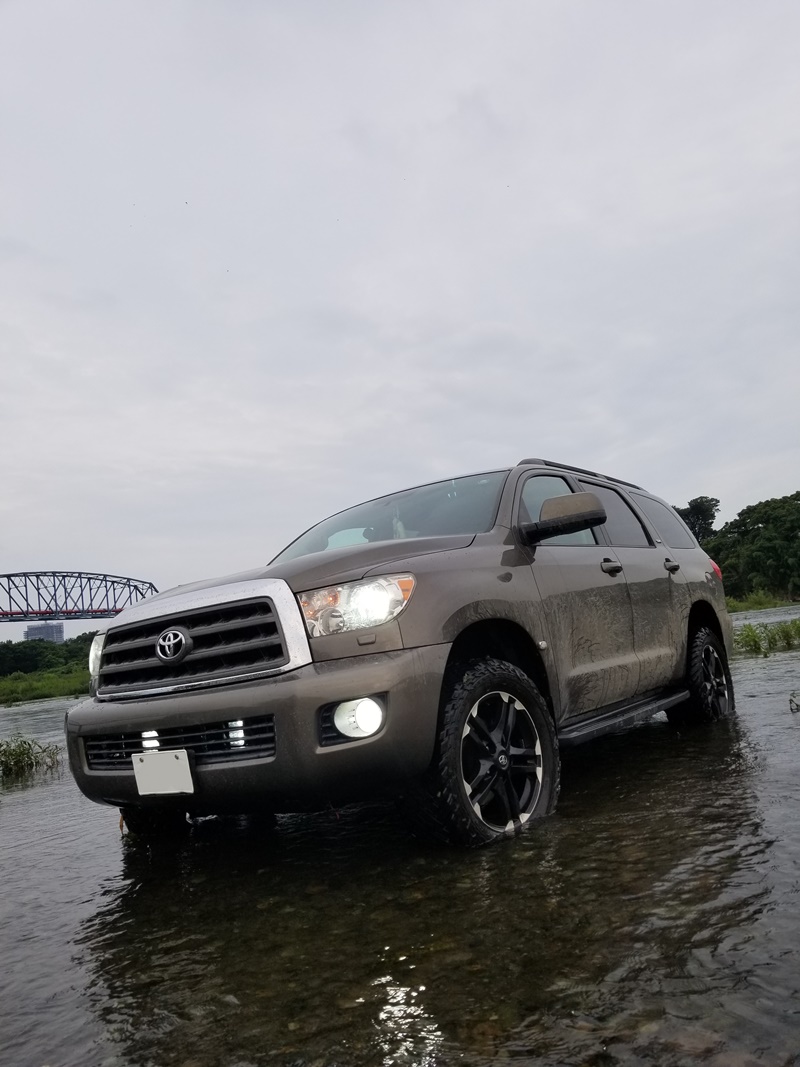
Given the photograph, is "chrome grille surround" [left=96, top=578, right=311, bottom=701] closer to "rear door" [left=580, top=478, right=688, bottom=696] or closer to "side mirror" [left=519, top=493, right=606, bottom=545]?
"side mirror" [left=519, top=493, right=606, bottom=545]

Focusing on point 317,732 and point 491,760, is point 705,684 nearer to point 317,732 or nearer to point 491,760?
point 491,760

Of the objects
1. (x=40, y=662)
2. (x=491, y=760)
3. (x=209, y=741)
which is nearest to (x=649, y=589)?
(x=491, y=760)

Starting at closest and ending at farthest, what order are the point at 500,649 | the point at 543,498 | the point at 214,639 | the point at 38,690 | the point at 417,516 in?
the point at 214,639 < the point at 500,649 < the point at 417,516 < the point at 543,498 < the point at 38,690

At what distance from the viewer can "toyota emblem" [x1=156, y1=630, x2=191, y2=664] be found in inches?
128

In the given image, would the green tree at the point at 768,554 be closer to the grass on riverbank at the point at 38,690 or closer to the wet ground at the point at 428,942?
the grass on riverbank at the point at 38,690

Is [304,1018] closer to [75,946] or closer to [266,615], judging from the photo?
[75,946]

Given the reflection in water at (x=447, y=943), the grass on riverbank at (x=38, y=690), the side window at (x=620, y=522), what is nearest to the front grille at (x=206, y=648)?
the reflection in water at (x=447, y=943)

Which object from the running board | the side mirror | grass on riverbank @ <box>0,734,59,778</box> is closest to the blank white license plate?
the running board

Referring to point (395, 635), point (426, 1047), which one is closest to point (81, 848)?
point (395, 635)

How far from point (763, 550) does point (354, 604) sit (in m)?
47.0

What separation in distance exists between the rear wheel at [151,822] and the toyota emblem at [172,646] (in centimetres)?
97

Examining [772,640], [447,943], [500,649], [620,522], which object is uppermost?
[620,522]

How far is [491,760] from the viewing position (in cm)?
331

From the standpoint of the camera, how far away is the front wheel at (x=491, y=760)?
3.06 meters
